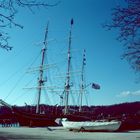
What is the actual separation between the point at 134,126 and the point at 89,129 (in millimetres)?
11592

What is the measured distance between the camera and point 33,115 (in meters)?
60.8

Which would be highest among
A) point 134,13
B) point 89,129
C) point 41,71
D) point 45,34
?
point 45,34

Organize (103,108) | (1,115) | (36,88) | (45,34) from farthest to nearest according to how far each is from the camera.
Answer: (103,108), (45,34), (36,88), (1,115)

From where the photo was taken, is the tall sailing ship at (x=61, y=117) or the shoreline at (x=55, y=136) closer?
the shoreline at (x=55, y=136)

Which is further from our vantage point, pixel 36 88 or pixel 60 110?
pixel 60 110

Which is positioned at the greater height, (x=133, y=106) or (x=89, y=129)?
(x=133, y=106)

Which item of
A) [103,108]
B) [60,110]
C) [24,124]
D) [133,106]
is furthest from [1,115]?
[133,106]

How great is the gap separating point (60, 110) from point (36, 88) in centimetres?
1776

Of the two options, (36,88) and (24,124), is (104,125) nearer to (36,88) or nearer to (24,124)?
(24,124)

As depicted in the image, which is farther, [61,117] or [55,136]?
[61,117]

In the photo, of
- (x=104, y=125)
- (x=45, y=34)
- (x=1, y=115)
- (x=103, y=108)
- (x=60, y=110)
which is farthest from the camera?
(x=103, y=108)

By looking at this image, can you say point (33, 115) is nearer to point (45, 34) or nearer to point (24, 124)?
point (24, 124)

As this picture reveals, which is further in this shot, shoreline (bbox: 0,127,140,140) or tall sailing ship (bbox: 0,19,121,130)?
tall sailing ship (bbox: 0,19,121,130)

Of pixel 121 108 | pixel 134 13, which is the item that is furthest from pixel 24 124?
pixel 121 108
